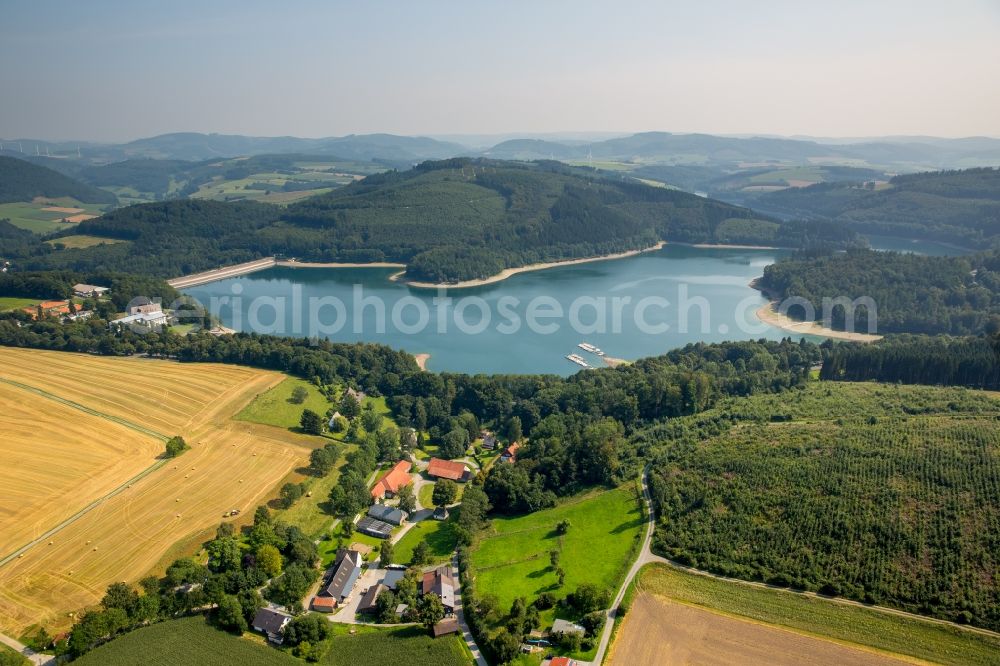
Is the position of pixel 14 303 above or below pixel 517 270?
below

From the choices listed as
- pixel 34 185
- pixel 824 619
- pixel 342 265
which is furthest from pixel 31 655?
pixel 34 185

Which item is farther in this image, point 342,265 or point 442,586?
point 342,265

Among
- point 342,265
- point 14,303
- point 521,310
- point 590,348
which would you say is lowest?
point 590,348

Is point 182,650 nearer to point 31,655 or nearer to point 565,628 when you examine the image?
point 31,655

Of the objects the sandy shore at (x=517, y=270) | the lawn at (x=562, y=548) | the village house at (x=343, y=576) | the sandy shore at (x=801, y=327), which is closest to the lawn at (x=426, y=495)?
the lawn at (x=562, y=548)

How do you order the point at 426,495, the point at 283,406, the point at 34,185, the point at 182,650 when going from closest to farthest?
1. the point at 182,650
2. the point at 426,495
3. the point at 283,406
4. the point at 34,185

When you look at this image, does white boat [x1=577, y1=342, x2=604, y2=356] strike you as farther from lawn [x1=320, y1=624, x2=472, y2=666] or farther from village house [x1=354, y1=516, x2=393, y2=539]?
lawn [x1=320, y1=624, x2=472, y2=666]

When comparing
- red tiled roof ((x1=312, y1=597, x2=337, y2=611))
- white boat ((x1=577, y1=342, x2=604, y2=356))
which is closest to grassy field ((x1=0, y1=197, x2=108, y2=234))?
white boat ((x1=577, y1=342, x2=604, y2=356))

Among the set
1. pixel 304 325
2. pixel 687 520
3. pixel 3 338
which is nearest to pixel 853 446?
pixel 687 520
